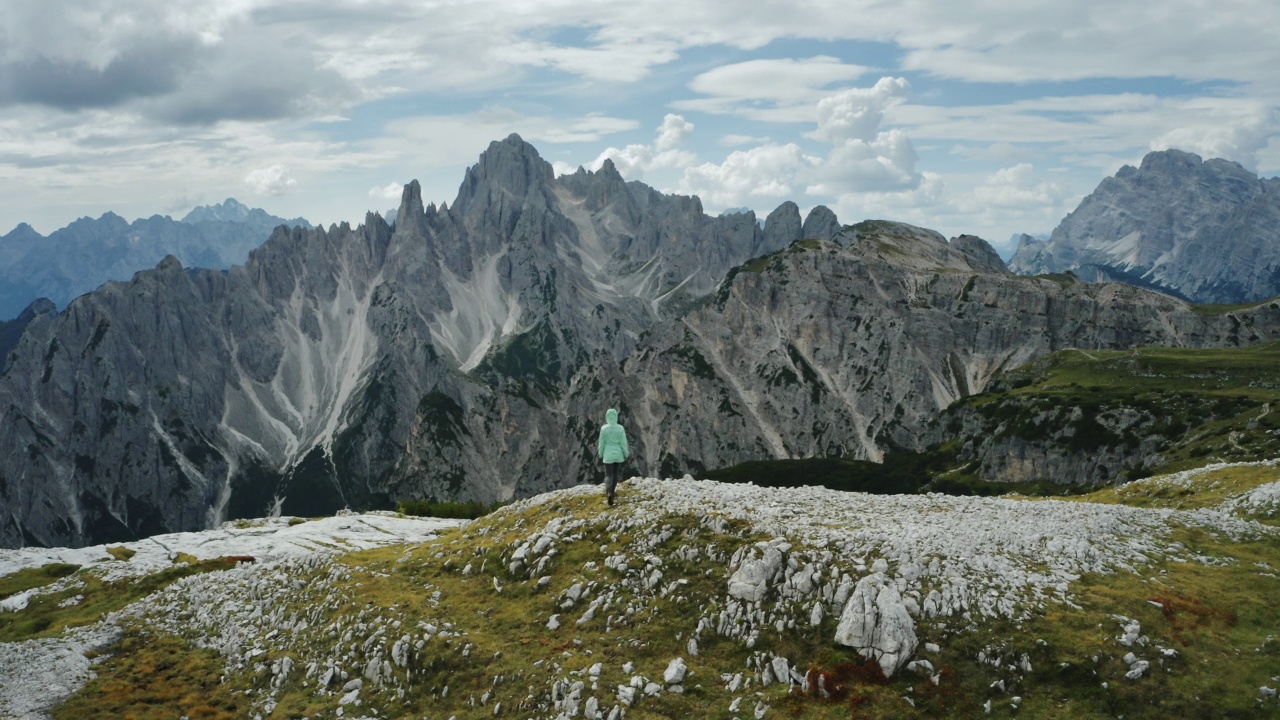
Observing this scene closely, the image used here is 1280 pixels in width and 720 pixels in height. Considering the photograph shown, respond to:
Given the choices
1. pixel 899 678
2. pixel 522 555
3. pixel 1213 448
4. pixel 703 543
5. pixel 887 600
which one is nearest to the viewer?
pixel 899 678

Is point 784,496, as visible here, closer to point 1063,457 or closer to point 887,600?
point 887,600

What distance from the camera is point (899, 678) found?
2598 centimetres

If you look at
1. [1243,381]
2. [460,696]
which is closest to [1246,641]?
[460,696]

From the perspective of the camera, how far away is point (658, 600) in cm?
3198

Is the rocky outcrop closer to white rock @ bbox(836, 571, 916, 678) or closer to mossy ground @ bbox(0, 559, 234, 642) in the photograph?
white rock @ bbox(836, 571, 916, 678)

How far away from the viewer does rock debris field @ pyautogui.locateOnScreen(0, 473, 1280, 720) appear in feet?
90.2

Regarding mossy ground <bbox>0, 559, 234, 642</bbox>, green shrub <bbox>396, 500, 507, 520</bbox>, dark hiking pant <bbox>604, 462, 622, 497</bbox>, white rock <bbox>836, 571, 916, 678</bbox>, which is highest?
dark hiking pant <bbox>604, 462, 622, 497</bbox>

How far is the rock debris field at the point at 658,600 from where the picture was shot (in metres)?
A: 27.5

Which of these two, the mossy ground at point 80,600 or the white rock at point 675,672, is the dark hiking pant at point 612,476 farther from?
the mossy ground at point 80,600

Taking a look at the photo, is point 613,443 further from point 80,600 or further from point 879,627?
point 80,600

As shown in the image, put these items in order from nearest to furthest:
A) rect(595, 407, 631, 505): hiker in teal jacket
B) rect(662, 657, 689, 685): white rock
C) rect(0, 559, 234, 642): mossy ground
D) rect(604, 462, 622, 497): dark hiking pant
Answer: rect(662, 657, 689, 685): white rock, rect(595, 407, 631, 505): hiker in teal jacket, rect(604, 462, 622, 497): dark hiking pant, rect(0, 559, 234, 642): mossy ground

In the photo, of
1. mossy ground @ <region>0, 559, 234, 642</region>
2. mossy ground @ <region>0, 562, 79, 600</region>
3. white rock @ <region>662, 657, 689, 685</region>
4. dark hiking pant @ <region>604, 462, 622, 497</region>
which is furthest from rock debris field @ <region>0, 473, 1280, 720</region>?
mossy ground @ <region>0, 562, 79, 600</region>

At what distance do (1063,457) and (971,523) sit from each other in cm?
17838

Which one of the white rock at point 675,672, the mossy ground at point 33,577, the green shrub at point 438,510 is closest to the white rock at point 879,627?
the white rock at point 675,672
